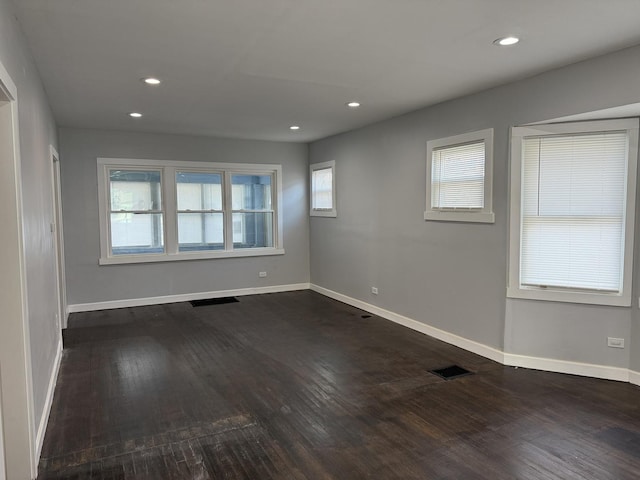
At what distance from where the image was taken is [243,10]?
2.47m

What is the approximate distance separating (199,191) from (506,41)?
5232 mm

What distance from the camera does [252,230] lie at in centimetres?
753

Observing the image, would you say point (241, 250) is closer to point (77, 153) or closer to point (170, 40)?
point (77, 153)

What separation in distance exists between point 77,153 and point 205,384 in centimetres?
419

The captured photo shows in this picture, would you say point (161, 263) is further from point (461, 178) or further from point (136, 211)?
point (461, 178)

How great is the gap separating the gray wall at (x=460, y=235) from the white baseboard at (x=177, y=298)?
4.10 feet

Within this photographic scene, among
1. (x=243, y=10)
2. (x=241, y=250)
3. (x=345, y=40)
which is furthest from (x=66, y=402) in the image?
(x=241, y=250)

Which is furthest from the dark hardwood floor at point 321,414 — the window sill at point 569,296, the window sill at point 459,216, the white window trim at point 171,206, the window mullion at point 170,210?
the window mullion at point 170,210

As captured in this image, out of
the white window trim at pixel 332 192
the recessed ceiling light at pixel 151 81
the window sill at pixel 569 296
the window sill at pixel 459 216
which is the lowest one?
the window sill at pixel 569 296

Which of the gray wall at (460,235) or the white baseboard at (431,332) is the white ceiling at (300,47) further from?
the white baseboard at (431,332)

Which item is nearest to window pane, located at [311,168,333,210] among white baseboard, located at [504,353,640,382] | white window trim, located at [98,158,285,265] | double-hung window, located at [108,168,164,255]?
white window trim, located at [98,158,285,265]

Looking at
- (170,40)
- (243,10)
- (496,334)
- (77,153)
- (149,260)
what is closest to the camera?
(243,10)

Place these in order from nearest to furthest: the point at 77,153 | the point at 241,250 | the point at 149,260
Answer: the point at 77,153 < the point at 149,260 < the point at 241,250

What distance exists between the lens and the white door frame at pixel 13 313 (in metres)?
2.24
